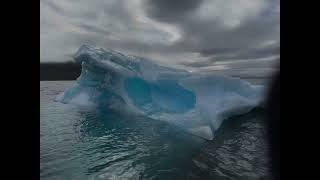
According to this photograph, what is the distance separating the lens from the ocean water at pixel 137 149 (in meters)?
1.37

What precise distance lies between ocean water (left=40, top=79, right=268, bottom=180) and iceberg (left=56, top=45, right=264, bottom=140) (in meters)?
0.06

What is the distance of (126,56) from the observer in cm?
149

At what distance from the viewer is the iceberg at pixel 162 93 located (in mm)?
1443

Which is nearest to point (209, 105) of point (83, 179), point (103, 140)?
point (103, 140)

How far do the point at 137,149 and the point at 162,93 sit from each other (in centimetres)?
34

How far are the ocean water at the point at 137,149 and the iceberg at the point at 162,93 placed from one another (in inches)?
2.4

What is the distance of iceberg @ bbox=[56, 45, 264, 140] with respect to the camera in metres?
1.44

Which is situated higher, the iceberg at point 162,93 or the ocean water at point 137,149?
the iceberg at point 162,93

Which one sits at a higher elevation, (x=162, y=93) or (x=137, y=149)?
(x=162, y=93)

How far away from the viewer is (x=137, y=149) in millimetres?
1523
